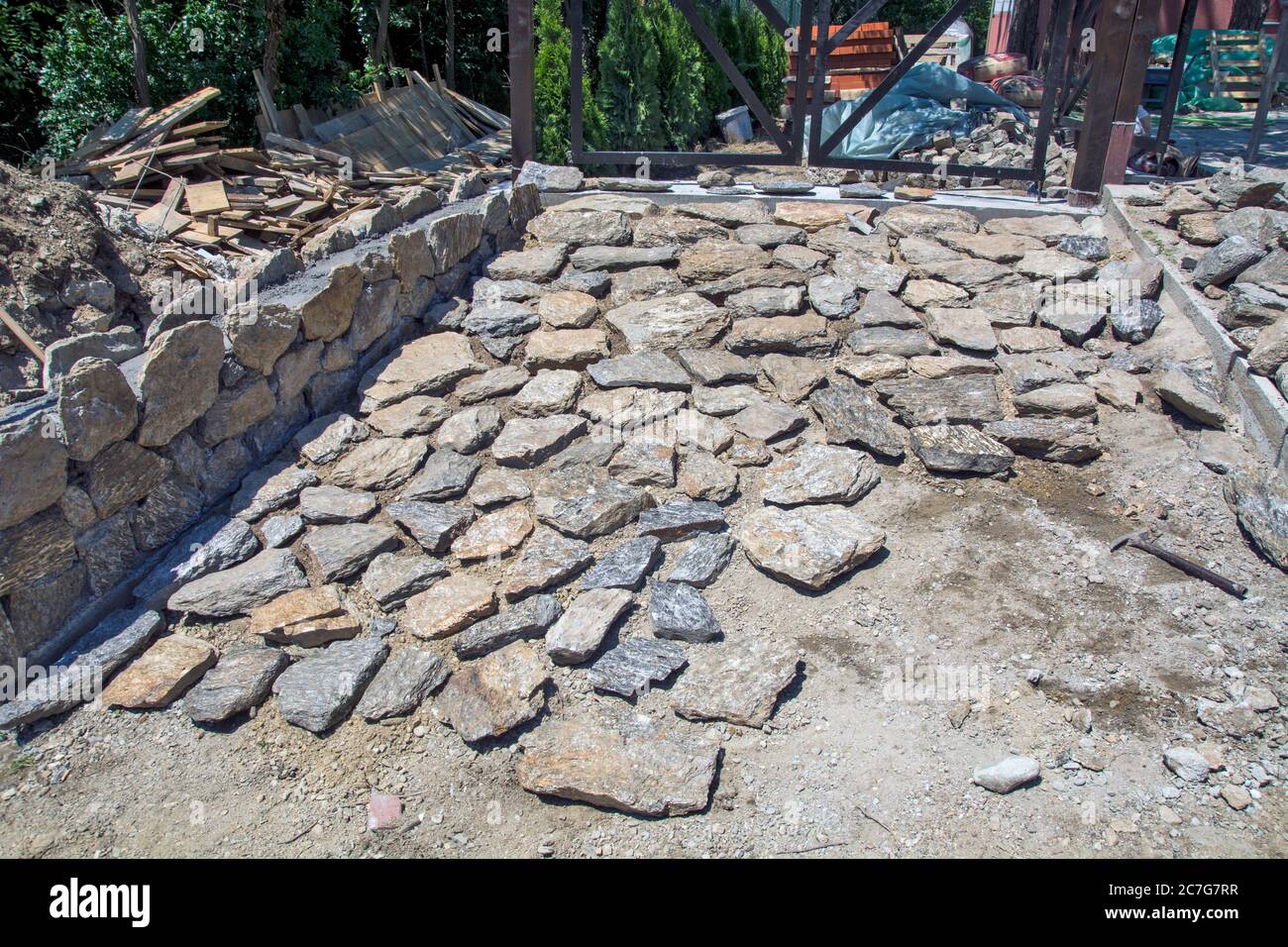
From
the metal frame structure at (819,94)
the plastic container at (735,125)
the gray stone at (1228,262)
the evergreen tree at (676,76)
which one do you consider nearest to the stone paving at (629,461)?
the gray stone at (1228,262)

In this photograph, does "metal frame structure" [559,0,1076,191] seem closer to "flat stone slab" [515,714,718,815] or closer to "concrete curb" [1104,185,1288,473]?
"concrete curb" [1104,185,1288,473]

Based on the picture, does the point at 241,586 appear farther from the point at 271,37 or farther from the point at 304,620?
the point at 271,37

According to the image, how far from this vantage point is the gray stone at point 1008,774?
9.50 feet

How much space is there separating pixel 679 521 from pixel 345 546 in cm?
153

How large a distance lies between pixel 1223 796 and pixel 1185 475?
1957 mm

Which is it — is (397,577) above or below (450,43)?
below

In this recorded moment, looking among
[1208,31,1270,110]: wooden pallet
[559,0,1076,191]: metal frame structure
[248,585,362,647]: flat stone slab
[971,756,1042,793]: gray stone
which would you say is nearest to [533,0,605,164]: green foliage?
[559,0,1076,191]: metal frame structure

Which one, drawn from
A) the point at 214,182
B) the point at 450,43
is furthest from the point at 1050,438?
the point at 450,43

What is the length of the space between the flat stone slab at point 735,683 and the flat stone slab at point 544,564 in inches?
27.8

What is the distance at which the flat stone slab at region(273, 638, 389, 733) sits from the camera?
332 centimetres

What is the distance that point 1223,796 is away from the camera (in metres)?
2.82

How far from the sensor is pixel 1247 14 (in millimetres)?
17828
